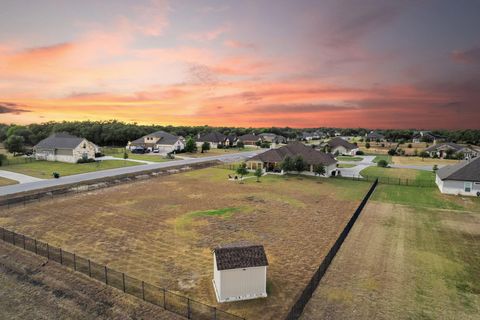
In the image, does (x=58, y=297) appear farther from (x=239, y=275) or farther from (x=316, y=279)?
(x=316, y=279)

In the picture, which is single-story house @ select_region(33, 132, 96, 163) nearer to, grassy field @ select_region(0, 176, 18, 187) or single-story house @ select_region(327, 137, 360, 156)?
grassy field @ select_region(0, 176, 18, 187)

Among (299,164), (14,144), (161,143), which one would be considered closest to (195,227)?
(299,164)

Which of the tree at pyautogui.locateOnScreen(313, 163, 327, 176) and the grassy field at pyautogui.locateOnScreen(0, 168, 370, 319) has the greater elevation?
the tree at pyautogui.locateOnScreen(313, 163, 327, 176)

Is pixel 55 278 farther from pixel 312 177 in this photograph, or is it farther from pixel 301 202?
pixel 312 177

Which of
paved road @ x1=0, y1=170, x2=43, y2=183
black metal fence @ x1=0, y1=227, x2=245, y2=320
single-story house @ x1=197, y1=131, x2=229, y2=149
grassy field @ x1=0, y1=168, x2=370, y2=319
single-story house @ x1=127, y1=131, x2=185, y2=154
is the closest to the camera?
black metal fence @ x1=0, y1=227, x2=245, y2=320

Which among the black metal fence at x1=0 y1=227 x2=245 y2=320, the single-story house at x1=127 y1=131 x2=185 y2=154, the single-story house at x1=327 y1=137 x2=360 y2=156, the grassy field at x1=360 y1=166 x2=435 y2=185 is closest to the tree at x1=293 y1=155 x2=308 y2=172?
the grassy field at x1=360 y1=166 x2=435 y2=185

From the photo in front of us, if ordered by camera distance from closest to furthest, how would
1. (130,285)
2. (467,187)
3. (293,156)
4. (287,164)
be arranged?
1. (130,285)
2. (467,187)
3. (287,164)
4. (293,156)

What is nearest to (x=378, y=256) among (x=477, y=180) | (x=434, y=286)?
(x=434, y=286)
